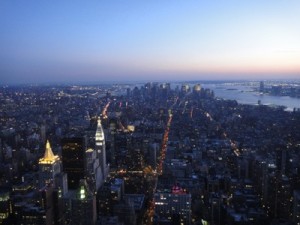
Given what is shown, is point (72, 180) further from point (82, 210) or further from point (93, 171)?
point (82, 210)

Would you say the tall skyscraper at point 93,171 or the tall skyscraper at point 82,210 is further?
the tall skyscraper at point 93,171

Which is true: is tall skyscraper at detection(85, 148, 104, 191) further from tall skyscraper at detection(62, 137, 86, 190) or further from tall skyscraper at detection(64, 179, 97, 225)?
tall skyscraper at detection(64, 179, 97, 225)

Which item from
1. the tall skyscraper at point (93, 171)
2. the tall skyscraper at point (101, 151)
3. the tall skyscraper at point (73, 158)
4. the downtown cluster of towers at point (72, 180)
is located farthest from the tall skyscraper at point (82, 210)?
the tall skyscraper at point (101, 151)

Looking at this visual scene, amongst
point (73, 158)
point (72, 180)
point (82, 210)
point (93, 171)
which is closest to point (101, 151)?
point (73, 158)

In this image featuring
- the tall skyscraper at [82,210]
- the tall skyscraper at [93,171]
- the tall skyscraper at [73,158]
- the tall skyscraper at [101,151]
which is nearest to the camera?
the tall skyscraper at [82,210]

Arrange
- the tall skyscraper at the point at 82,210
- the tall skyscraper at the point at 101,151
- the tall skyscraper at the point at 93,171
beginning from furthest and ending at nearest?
the tall skyscraper at the point at 101,151
the tall skyscraper at the point at 93,171
the tall skyscraper at the point at 82,210

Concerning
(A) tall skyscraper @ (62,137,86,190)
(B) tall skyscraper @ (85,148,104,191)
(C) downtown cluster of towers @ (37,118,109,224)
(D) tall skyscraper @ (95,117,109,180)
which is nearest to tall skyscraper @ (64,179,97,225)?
(C) downtown cluster of towers @ (37,118,109,224)

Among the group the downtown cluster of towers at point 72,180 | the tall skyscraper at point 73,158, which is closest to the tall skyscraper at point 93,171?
the downtown cluster of towers at point 72,180

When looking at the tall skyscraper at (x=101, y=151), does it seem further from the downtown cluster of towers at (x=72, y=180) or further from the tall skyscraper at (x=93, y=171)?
the tall skyscraper at (x=93, y=171)

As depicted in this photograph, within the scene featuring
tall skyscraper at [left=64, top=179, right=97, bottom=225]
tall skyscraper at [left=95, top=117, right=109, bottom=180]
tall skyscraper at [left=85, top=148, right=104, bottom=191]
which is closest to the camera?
tall skyscraper at [left=64, top=179, right=97, bottom=225]
